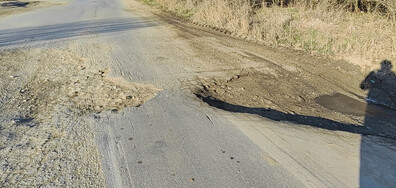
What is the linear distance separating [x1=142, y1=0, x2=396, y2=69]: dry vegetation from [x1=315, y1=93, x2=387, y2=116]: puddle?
178 cm

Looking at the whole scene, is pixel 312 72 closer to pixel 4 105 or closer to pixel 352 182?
pixel 352 182

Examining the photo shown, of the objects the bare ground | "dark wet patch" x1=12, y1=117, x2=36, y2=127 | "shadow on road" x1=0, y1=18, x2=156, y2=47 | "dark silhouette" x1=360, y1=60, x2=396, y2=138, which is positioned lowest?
"dark silhouette" x1=360, y1=60, x2=396, y2=138

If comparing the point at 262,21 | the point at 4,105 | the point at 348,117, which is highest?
the point at 262,21

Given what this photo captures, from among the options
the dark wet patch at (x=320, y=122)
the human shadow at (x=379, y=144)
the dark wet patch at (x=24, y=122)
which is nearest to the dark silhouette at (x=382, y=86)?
the human shadow at (x=379, y=144)

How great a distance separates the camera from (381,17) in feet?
27.9

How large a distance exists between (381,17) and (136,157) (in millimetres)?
8133

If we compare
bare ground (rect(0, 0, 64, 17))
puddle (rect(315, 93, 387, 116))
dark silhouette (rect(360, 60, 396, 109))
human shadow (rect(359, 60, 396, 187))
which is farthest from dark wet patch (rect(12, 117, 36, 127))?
bare ground (rect(0, 0, 64, 17))

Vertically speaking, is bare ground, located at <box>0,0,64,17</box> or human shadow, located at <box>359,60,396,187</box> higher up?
bare ground, located at <box>0,0,64,17</box>

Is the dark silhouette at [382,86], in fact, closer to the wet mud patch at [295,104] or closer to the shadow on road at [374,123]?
the shadow on road at [374,123]

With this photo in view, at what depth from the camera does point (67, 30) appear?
11047mm

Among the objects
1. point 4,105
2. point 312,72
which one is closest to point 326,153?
point 312,72

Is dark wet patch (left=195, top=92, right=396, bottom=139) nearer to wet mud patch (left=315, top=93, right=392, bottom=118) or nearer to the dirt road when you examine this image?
the dirt road

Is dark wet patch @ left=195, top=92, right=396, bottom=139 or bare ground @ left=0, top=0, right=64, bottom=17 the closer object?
dark wet patch @ left=195, top=92, right=396, bottom=139

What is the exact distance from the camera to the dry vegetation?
7277 mm
